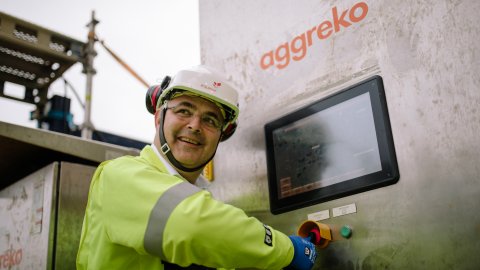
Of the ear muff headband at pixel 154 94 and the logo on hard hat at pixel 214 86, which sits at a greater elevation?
the ear muff headband at pixel 154 94

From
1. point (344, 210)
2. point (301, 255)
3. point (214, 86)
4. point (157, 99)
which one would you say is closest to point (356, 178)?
point (344, 210)

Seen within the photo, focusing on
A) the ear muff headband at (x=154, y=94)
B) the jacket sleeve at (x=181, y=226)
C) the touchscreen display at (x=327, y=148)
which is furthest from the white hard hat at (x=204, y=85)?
the jacket sleeve at (x=181, y=226)

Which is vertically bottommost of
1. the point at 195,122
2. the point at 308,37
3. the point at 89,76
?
the point at 195,122

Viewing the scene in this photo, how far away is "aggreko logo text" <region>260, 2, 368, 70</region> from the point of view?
1.45 m

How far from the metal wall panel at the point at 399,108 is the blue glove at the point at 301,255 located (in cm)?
19

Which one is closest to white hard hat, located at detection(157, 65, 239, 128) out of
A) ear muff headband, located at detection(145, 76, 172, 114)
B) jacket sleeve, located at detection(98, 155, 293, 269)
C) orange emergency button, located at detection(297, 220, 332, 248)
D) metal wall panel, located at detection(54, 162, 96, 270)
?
ear muff headband, located at detection(145, 76, 172, 114)

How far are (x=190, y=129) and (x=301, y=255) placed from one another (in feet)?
1.84

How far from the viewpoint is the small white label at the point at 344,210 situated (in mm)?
1336

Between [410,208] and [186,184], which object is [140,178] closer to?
[186,184]

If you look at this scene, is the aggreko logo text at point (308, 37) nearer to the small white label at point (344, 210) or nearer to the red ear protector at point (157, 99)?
the red ear protector at point (157, 99)

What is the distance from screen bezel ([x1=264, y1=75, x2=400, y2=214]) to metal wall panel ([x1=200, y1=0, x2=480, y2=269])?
0.07ft

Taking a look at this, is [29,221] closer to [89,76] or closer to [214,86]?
[214,86]

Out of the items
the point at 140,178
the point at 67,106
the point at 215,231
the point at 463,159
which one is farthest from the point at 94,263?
the point at 67,106

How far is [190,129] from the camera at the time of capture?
1428 mm
